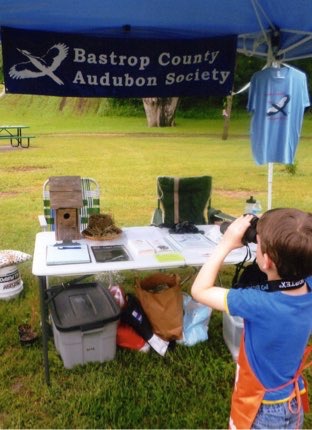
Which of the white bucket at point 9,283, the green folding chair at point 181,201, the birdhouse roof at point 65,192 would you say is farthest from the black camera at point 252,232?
the white bucket at point 9,283

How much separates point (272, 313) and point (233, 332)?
1.70 meters

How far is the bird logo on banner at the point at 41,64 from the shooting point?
3.73 meters

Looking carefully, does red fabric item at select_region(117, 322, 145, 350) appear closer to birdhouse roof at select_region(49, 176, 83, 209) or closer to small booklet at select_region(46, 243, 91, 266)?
small booklet at select_region(46, 243, 91, 266)

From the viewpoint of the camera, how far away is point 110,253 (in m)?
2.80

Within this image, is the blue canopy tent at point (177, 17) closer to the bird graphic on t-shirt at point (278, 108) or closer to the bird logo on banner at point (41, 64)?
the bird logo on banner at point (41, 64)

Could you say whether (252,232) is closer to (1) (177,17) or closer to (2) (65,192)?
(2) (65,192)

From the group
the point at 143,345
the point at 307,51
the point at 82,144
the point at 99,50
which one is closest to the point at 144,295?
the point at 143,345

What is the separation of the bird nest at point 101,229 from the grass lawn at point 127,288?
2.81 ft

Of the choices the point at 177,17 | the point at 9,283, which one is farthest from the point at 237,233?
the point at 9,283

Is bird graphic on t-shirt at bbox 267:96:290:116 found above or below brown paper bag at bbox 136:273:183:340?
above

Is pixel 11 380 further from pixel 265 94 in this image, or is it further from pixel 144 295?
pixel 265 94

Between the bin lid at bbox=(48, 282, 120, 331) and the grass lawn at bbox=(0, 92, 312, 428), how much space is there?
0.34 m

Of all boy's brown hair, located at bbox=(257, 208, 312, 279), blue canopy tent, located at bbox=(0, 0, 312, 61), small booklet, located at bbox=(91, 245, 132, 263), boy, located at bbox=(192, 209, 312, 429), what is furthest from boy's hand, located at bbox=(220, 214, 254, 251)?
blue canopy tent, located at bbox=(0, 0, 312, 61)

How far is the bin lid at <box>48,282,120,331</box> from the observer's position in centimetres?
276
